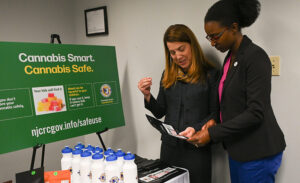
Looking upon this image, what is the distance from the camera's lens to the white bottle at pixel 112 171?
4.07ft

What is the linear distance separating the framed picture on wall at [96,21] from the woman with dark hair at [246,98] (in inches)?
55.9

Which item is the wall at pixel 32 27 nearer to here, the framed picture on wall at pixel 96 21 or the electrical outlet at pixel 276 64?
the framed picture on wall at pixel 96 21

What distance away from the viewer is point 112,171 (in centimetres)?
124

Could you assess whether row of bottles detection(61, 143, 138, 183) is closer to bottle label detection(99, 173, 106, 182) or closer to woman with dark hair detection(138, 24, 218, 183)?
bottle label detection(99, 173, 106, 182)

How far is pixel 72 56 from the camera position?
1820 mm

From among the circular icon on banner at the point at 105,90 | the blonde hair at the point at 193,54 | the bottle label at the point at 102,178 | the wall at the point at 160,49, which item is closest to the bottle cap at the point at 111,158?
the bottle label at the point at 102,178

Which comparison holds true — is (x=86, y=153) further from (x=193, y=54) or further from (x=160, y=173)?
(x=193, y=54)

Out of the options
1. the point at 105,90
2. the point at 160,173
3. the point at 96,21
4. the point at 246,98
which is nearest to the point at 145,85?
the point at 105,90

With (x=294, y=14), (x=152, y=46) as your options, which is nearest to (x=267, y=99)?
(x=294, y=14)

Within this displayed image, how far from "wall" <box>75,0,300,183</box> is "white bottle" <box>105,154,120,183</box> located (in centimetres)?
92

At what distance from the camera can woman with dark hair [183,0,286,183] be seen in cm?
118

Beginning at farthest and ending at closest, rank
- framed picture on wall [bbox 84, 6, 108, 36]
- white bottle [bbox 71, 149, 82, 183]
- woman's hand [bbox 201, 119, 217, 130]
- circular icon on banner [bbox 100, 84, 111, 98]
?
1. framed picture on wall [bbox 84, 6, 108, 36]
2. circular icon on banner [bbox 100, 84, 111, 98]
3. woman's hand [bbox 201, 119, 217, 130]
4. white bottle [bbox 71, 149, 82, 183]

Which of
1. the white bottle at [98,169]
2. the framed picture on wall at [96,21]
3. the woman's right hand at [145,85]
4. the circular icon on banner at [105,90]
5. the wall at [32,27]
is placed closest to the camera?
the white bottle at [98,169]

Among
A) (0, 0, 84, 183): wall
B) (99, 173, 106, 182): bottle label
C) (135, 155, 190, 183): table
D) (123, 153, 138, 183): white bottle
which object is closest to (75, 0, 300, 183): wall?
(0, 0, 84, 183): wall
